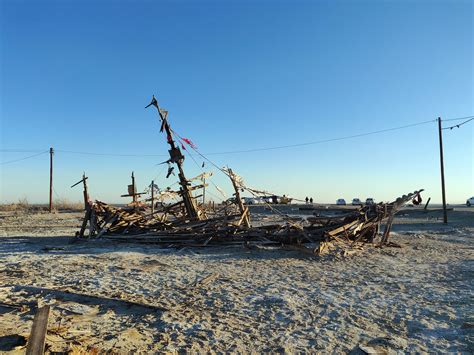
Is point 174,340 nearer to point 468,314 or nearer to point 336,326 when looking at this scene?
point 336,326

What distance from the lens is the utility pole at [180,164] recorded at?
58.2ft

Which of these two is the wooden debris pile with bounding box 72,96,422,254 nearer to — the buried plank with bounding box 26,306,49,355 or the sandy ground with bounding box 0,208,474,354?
the sandy ground with bounding box 0,208,474,354

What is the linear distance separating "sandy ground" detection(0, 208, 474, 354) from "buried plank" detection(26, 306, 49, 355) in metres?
0.42

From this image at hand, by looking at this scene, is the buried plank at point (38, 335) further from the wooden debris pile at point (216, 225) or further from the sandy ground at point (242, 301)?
the wooden debris pile at point (216, 225)

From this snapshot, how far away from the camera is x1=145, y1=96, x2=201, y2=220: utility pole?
1775cm

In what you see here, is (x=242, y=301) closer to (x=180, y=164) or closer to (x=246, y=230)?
(x=246, y=230)

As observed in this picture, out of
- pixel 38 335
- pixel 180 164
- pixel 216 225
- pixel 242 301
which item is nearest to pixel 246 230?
pixel 216 225

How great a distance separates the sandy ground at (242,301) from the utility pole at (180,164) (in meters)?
4.85

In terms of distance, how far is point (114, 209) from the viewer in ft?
58.8

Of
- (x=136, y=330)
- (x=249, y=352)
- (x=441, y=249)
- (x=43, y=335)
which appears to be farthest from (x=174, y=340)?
(x=441, y=249)

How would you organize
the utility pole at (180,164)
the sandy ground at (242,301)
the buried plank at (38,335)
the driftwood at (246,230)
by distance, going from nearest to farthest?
the buried plank at (38,335) < the sandy ground at (242,301) < the driftwood at (246,230) < the utility pole at (180,164)

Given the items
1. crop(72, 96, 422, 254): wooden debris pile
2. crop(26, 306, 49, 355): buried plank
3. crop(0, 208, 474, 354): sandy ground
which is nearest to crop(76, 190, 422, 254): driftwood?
crop(72, 96, 422, 254): wooden debris pile

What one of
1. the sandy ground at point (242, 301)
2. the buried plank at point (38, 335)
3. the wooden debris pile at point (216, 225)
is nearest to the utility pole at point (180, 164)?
the wooden debris pile at point (216, 225)

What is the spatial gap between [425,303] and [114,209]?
14.0 m
